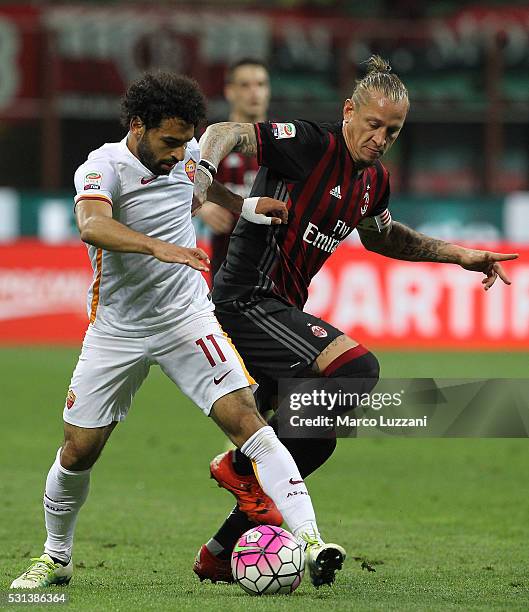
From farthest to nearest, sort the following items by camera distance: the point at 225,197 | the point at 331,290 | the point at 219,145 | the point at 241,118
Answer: the point at 331,290 < the point at 241,118 < the point at 225,197 < the point at 219,145

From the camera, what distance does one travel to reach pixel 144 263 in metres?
5.51

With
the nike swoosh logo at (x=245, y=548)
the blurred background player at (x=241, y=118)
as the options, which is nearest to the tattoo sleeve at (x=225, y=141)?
the nike swoosh logo at (x=245, y=548)

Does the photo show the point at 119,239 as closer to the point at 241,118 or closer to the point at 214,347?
the point at 214,347

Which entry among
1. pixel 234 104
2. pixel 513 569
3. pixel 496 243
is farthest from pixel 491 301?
pixel 513 569

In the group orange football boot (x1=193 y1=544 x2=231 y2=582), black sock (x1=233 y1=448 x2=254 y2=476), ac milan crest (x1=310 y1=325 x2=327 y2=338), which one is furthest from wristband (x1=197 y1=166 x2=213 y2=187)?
orange football boot (x1=193 y1=544 x2=231 y2=582)

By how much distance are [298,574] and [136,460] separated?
4.74 m

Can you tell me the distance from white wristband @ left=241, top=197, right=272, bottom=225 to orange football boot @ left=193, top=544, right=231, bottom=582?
1.48m

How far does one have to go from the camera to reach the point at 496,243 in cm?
1753

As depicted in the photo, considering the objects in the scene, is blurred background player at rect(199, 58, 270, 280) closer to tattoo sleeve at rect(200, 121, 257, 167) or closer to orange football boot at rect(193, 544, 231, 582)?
tattoo sleeve at rect(200, 121, 257, 167)

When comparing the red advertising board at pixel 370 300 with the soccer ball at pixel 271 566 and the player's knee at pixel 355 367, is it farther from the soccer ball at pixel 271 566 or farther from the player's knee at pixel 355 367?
the soccer ball at pixel 271 566

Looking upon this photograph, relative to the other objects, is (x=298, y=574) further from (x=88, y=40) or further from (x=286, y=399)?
(x=88, y=40)

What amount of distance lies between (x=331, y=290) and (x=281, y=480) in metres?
11.7

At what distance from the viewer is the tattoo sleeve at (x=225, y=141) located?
18.6ft

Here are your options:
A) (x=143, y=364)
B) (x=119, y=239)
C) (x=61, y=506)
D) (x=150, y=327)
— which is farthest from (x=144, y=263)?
(x=61, y=506)
